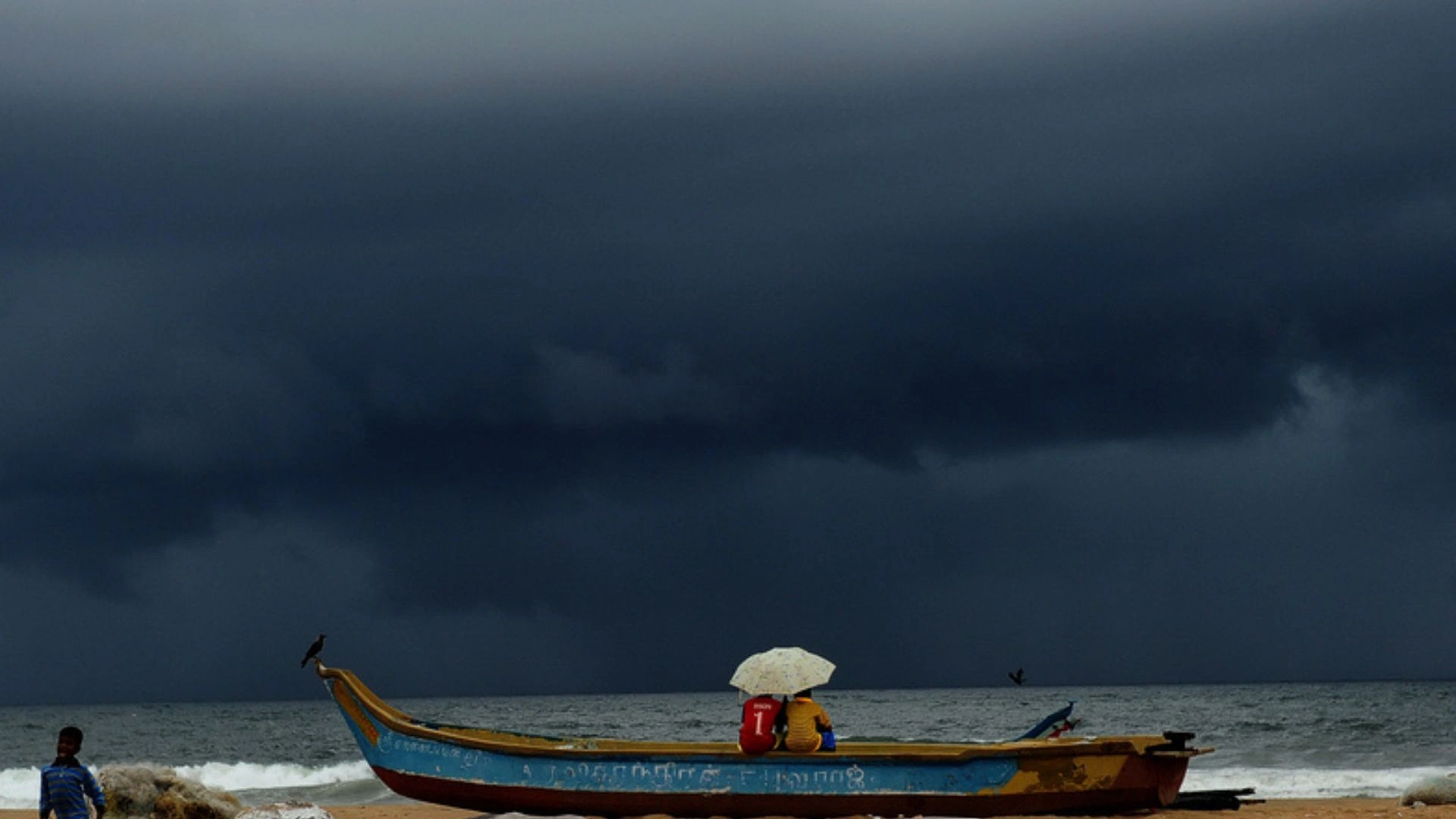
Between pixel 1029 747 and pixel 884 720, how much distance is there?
63.7 m

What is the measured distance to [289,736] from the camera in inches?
2598

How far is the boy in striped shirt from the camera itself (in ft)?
40.0

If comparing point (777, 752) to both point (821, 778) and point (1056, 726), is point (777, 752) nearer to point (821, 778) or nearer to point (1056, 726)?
point (821, 778)

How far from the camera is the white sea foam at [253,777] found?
33.2 meters

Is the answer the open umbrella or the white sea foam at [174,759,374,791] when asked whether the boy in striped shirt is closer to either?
the open umbrella

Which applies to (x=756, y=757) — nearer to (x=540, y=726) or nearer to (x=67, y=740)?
(x=67, y=740)

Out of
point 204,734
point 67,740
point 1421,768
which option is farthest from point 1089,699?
point 67,740

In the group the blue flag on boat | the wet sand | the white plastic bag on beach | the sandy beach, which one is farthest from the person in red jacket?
the white plastic bag on beach

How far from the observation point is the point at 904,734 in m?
65.4

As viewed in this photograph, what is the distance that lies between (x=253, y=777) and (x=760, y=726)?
22.4 m

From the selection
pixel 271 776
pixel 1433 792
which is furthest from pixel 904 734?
pixel 1433 792

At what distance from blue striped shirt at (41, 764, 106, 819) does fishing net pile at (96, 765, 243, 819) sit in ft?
30.9

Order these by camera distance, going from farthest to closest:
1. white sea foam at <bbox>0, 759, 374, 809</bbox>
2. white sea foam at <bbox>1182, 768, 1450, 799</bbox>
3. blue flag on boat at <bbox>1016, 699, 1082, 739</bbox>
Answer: white sea foam at <bbox>0, 759, 374, 809</bbox> < white sea foam at <bbox>1182, 768, 1450, 799</bbox> < blue flag on boat at <bbox>1016, 699, 1082, 739</bbox>

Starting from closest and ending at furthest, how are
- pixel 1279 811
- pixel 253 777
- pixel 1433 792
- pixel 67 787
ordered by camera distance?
1. pixel 67 787
2. pixel 1279 811
3. pixel 1433 792
4. pixel 253 777
